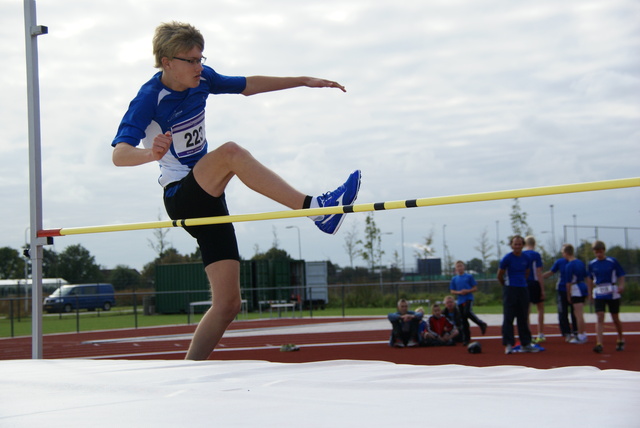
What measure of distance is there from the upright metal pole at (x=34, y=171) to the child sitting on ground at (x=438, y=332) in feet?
20.6

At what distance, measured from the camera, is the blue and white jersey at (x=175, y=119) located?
2.92 m

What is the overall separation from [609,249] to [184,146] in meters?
19.5

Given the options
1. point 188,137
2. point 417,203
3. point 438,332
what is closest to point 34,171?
point 188,137

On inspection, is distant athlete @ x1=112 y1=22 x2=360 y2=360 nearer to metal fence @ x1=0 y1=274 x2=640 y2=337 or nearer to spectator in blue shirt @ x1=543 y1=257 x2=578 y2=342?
spectator in blue shirt @ x1=543 y1=257 x2=578 y2=342

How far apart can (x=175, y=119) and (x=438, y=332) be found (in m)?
7.11

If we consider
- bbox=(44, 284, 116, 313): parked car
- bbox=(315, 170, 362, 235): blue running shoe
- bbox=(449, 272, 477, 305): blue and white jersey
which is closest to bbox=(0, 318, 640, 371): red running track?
bbox=(449, 272, 477, 305): blue and white jersey

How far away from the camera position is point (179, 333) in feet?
48.4

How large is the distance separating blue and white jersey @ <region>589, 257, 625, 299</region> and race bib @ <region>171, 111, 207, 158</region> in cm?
540

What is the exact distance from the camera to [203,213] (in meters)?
3.05

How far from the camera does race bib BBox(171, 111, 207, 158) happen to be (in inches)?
122

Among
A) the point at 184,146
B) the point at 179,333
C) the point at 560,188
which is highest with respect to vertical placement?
the point at 184,146

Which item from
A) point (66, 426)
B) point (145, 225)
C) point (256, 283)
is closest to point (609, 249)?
point (256, 283)

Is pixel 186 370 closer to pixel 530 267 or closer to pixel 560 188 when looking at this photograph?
pixel 560 188

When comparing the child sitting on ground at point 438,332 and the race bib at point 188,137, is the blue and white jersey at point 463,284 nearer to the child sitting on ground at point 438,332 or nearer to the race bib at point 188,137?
the child sitting on ground at point 438,332
